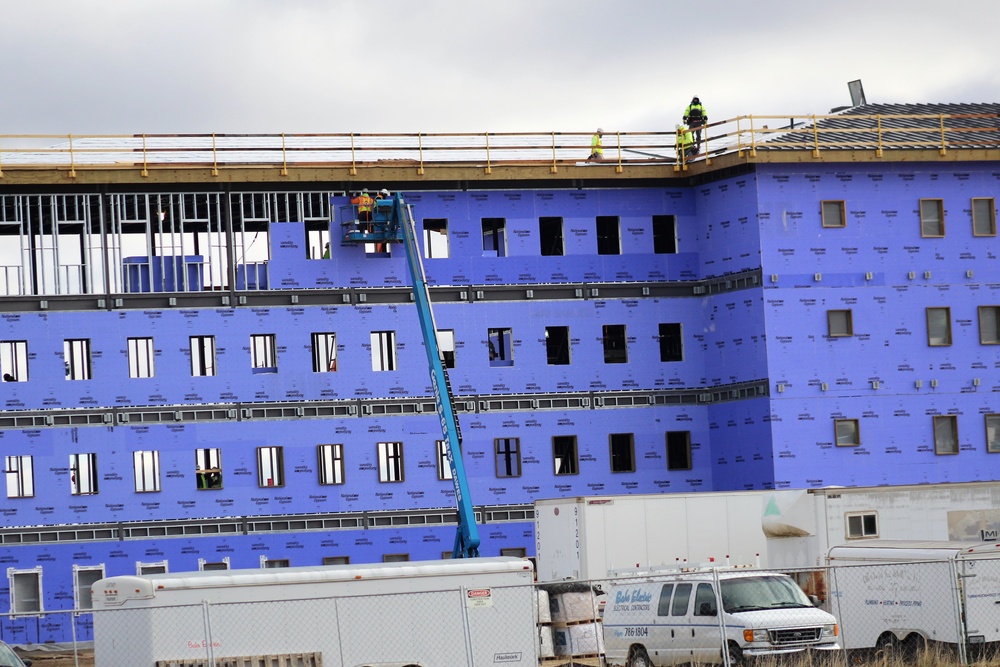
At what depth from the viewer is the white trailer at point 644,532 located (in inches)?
1569

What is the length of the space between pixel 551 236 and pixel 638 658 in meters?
25.8

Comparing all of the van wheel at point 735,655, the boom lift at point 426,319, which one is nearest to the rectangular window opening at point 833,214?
the boom lift at point 426,319

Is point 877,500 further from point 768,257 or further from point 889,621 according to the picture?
point 768,257

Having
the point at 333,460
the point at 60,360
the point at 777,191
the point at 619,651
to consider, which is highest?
the point at 777,191

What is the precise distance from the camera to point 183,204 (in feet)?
165

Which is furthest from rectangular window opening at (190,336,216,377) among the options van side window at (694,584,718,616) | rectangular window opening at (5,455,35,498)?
van side window at (694,584,718,616)

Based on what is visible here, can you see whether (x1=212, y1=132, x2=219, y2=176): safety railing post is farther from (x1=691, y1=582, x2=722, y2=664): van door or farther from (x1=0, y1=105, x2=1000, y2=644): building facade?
(x1=691, y1=582, x2=722, y2=664): van door

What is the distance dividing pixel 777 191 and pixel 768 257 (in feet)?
7.44

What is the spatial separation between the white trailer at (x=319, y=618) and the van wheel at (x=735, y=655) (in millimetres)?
3375

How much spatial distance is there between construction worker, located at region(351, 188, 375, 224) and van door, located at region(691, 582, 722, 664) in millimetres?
25293

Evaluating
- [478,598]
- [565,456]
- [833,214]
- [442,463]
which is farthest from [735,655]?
[833,214]

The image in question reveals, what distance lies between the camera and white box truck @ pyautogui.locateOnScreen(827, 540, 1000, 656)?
1094 inches

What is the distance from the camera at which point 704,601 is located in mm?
27578

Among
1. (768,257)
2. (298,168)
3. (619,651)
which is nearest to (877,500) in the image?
(619,651)
